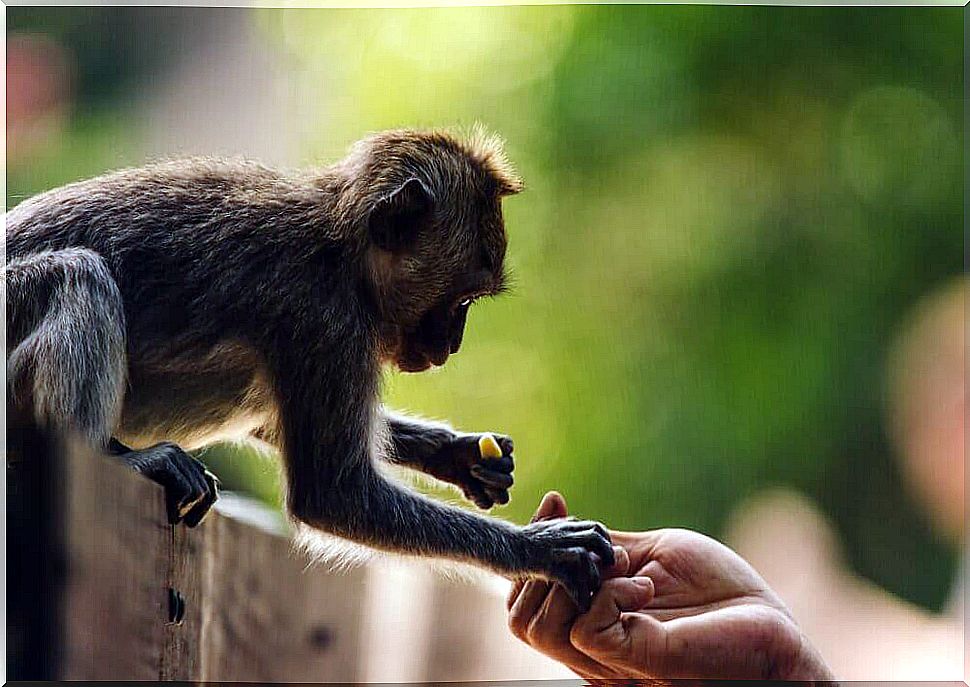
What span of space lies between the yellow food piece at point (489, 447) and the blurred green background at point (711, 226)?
116mm

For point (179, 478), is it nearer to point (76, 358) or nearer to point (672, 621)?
point (76, 358)

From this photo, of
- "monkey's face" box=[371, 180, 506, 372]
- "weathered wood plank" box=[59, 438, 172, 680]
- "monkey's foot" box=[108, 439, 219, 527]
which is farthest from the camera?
"monkey's face" box=[371, 180, 506, 372]

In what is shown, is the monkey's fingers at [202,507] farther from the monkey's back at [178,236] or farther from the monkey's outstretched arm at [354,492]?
the monkey's back at [178,236]

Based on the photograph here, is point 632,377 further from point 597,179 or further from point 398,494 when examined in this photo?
point 398,494

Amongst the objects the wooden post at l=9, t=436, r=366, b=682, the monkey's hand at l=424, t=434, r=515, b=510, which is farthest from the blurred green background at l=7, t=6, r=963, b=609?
the wooden post at l=9, t=436, r=366, b=682

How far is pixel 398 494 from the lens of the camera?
91.6 inches

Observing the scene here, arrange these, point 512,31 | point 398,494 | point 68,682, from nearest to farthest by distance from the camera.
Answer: point 68,682, point 398,494, point 512,31

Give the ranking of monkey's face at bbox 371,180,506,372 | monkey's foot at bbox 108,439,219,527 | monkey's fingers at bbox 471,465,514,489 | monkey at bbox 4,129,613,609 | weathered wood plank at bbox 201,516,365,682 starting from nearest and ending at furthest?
monkey's foot at bbox 108,439,219,527 → weathered wood plank at bbox 201,516,365,682 → monkey at bbox 4,129,613,609 → monkey's face at bbox 371,180,506,372 → monkey's fingers at bbox 471,465,514,489

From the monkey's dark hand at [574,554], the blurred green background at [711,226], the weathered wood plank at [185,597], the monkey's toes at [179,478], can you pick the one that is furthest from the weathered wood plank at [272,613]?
the blurred green background at [711,226]

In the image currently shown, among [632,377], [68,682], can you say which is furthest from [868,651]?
[68,682]

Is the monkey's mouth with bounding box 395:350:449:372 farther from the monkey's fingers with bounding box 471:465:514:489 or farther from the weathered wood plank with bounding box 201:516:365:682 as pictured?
the weathered wood plank with bounding box 201:516:365:682

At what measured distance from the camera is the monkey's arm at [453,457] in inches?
101

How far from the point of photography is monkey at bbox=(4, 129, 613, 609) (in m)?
2.21

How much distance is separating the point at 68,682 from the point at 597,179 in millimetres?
1507
